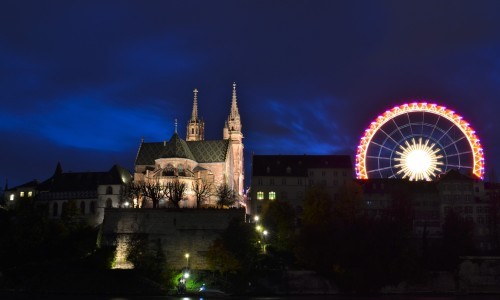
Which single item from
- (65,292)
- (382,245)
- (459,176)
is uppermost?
(459,176)

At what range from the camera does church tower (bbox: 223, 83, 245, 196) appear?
4112 inches

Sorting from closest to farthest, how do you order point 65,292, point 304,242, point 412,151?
point 65,292
point 304,242
point 412,151

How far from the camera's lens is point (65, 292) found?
62031mm

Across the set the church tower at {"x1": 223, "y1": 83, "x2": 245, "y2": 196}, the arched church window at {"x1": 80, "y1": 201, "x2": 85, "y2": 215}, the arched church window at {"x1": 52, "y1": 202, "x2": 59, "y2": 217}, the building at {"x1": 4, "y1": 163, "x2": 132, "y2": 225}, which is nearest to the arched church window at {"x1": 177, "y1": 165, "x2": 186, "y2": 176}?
the building at {"x1": 4, "y1": 163, "x2": 132, "y2": 225}

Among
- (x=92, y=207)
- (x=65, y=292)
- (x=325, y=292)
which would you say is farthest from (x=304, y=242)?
(x=92, y=207)

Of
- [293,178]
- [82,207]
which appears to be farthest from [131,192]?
[293,178]

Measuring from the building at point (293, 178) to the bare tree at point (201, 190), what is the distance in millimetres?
6492

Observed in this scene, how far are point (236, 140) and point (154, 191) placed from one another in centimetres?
2904

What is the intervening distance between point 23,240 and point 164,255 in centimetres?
1612

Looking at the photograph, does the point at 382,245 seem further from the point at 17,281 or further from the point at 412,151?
the point at 17,281

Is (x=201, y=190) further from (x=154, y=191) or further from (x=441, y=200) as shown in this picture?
(x=441, y=200)

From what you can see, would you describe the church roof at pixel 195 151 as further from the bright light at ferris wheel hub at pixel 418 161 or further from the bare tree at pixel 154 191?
the bright light at ferris wheel hub at pixel 418 161

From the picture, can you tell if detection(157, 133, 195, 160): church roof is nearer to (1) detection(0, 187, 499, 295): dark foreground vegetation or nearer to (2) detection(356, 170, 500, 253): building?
(1) detection(0, 187, 499, 295): dark foreground vegetation

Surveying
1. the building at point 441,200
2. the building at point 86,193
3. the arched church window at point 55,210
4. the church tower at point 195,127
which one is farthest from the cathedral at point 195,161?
the building at point 441,200
